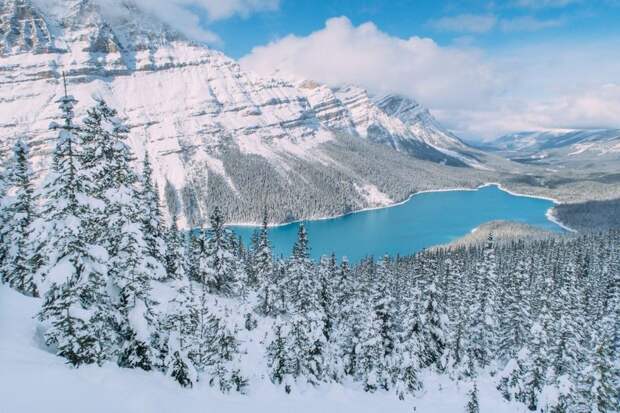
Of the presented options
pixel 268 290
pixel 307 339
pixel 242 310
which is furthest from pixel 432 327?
pixel 268 290

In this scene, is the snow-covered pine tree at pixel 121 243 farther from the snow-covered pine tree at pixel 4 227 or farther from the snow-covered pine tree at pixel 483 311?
the snow-covered pine tree at pixel 483 311

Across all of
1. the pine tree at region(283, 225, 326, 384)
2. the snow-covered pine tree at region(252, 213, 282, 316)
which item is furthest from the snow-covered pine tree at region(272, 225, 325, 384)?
the snow-covered pine tree at region(252, 213, 282, 316)

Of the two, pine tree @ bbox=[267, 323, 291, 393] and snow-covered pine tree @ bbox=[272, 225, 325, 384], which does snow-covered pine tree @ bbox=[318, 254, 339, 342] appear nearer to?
snow-covered pine tree @ bbox=[272, 225, 325, 384]

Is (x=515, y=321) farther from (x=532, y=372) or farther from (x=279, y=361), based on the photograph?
(x=279, y=361)

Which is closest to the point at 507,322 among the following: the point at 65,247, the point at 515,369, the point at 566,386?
the point at 515,369

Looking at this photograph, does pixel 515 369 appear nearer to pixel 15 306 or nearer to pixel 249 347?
pixel 249 347

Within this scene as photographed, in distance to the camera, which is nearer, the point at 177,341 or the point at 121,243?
the point at 121,243

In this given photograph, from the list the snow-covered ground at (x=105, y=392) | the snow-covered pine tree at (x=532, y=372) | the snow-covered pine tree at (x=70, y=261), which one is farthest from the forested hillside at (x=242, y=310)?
the snow-covered ground at (x=105, y=392)
